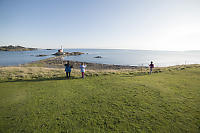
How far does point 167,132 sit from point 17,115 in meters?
6.43

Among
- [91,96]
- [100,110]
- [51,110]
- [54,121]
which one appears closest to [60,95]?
[51,110]

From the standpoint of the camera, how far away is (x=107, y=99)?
5781mm

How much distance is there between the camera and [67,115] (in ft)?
14.0

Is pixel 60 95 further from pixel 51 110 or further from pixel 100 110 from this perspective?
pixel 100 110

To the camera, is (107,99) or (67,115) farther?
(107,99)

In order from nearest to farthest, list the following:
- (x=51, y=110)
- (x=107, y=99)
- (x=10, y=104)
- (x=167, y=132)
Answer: (x=167, y=132)
(x=51, y=110)
(x=10, y=104)
(x=107, y=99)

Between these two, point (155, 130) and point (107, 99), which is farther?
point (107, 99)

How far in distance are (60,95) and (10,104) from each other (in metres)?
2.62

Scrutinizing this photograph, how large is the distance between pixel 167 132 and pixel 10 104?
7821 mm

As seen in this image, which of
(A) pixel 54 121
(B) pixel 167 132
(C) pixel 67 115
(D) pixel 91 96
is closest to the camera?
(B) pixel 167 132

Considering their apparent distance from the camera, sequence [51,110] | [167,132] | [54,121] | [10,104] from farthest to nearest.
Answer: [10,104] → [51,110] → [54,121] → [167,132]

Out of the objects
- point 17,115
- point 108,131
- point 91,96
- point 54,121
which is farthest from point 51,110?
point 108,131

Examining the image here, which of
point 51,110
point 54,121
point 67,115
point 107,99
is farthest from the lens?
point 107,99

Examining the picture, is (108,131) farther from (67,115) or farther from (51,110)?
(51,110)
